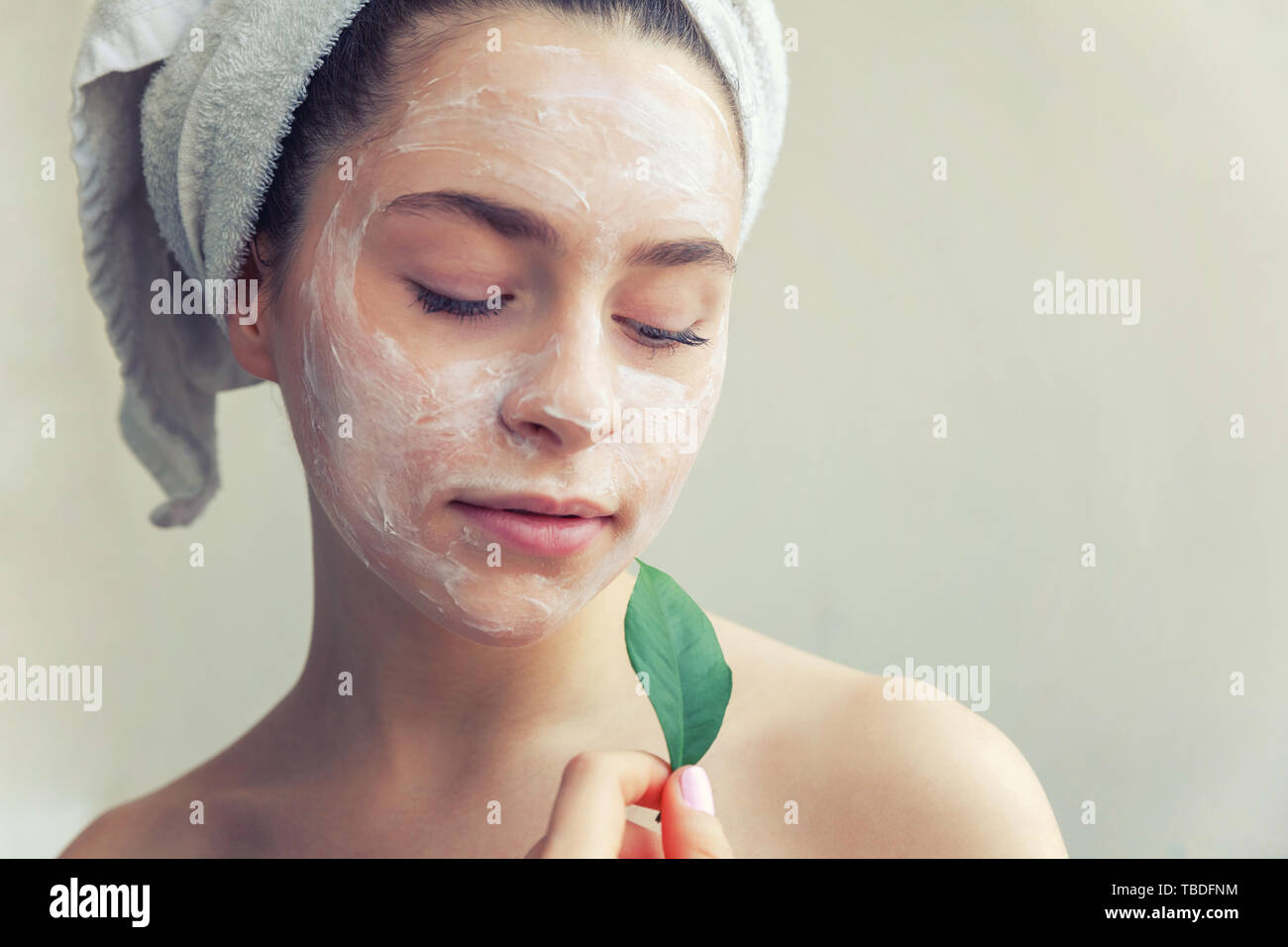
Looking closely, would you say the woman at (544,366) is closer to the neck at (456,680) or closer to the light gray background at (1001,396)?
the neck at (456,680)

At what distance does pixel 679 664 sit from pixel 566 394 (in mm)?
171

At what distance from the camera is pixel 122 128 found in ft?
2.70

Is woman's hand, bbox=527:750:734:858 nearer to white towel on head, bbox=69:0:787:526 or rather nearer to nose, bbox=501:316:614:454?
nose, bbox=501:316:614:454

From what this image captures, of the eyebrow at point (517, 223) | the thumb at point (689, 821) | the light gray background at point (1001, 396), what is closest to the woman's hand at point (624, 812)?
the thumb at point (689, 821)

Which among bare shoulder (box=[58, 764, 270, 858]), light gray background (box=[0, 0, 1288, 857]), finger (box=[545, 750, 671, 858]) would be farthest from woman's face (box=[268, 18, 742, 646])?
light gray background (box=[0, 0, 1288, 857])

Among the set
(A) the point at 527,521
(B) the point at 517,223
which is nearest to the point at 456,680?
(A) the point at 527,521

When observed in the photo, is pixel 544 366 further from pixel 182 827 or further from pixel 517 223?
pixel 182 827

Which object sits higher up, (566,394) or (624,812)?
(566,394)

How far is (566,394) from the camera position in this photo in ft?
1.95

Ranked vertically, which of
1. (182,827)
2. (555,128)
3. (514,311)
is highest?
(555,128)

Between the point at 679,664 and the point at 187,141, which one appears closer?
the point at 679,664

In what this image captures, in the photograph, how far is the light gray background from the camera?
1.07 m

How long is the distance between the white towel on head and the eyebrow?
0.14m
